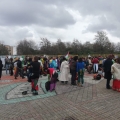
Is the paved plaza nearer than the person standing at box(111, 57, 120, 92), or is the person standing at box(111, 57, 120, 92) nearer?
the paved plaza

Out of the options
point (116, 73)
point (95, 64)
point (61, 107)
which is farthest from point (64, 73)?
point (95, 64)

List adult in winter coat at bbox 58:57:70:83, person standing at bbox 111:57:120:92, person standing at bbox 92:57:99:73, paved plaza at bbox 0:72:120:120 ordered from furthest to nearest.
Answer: person standing at bbox 92:57:99:73 < adult in winter coat at bbox 58:57:70:83 < person standing at bbox 111:57:120:92 < paved plaza at bbox 0:72:120:120

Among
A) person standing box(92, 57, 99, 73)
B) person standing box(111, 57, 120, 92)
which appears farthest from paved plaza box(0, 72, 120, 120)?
person standing box(92, 57, 99, 73)

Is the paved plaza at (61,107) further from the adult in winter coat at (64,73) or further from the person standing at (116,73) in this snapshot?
the adult in winter coat at (64,73)

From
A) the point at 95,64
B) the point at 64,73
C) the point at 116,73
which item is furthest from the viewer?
the point at 95,64

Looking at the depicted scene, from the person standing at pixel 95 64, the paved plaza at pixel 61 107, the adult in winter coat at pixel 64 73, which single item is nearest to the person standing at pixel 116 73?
the paved plaza at pixel 61 107

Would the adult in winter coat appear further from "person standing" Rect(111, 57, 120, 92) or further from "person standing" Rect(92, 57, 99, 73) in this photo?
"person standing" Rect(92, 57, 99, 73)

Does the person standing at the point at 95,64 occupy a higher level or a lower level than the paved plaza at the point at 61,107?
higher

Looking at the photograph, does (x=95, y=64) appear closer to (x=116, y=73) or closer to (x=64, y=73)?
(x=64, y=73)

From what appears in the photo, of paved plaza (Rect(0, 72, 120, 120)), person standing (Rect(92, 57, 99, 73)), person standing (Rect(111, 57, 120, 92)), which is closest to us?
paved plaza (Rect(0, 72, 120, 120))

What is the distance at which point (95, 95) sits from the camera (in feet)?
25.1

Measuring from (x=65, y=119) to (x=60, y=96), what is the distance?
2647 millimetres

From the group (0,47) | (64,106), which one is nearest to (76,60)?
(64,106)

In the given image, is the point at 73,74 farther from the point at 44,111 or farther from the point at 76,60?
the point at 44,111
